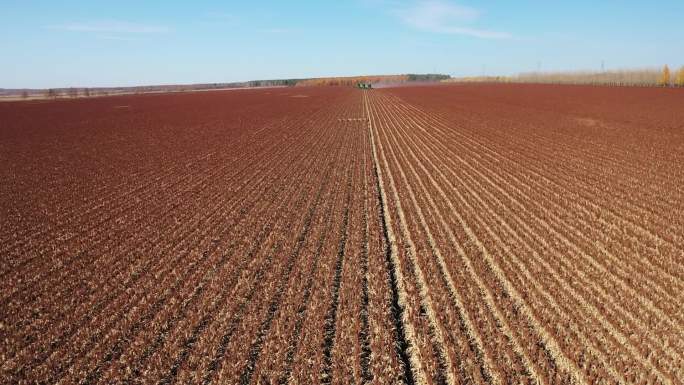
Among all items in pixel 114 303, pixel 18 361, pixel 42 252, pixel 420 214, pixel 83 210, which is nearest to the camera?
pixel 18 361

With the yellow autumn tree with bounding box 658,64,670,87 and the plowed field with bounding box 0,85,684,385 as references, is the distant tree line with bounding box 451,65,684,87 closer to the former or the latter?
the yellow autumn tree with bounding box 658,64,670,87

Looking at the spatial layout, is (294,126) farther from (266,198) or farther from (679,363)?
(679,363)

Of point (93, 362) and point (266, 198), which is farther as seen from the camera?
point (266, 198)

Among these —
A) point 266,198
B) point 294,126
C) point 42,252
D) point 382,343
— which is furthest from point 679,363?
point 294,126

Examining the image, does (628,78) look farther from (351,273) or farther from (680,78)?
(351,273)

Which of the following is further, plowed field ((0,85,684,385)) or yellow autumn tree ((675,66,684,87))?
yellow autumn tree ((675,66,684,87))

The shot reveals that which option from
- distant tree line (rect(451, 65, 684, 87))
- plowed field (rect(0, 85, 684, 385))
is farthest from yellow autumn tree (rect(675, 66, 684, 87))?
plowed field (rect(0, 85, 684, 385))

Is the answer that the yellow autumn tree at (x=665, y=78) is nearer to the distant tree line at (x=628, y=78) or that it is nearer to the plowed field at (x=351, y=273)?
the distant tree line at (x=628, y=78)

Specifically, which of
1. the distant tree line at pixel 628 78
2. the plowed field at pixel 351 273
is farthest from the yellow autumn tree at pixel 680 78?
the plowed field at pixel 351 273
